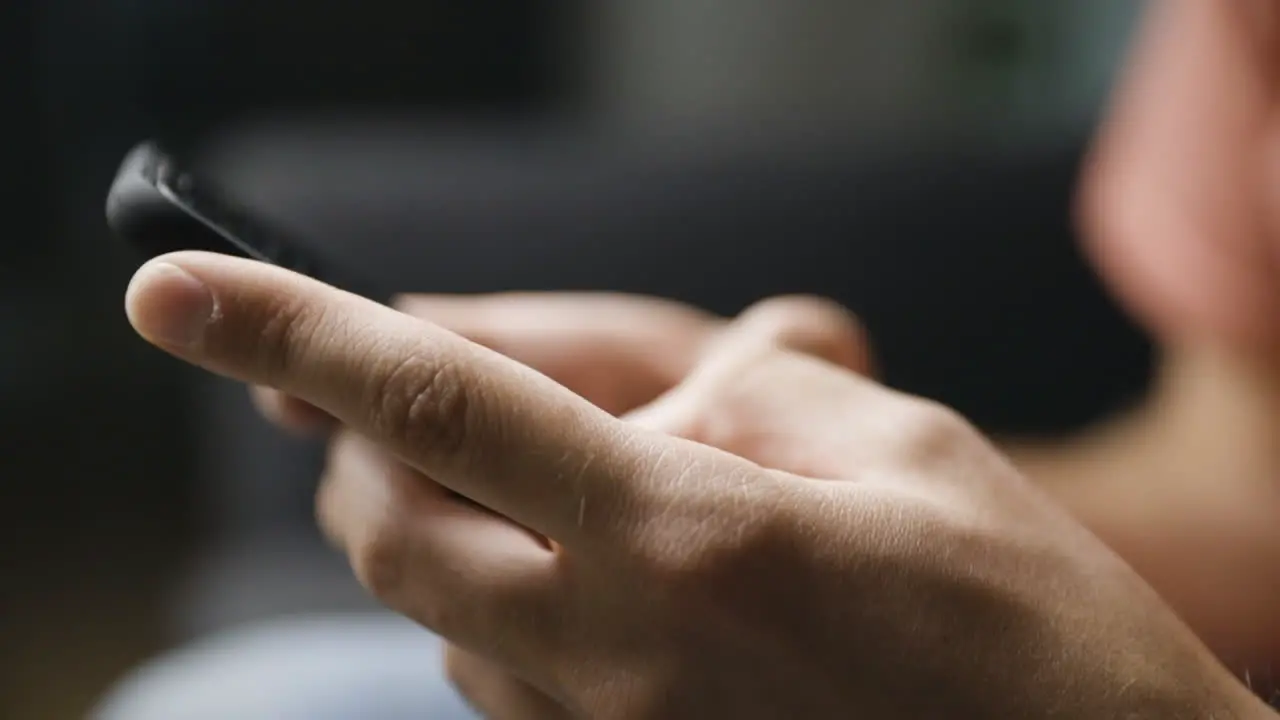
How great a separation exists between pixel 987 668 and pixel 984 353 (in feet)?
2.46

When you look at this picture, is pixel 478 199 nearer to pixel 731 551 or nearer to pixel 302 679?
pixel 302 679

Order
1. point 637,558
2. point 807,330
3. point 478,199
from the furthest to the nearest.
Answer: point 478,199
point 807,330
point 637,558

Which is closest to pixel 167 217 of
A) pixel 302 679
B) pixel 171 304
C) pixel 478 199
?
pixel 171 304

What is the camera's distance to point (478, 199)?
1.02 m

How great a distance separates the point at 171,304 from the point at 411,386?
2.6 inches

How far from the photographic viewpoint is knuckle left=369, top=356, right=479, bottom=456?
0.31 meters

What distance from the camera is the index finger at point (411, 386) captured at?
0.31 metres

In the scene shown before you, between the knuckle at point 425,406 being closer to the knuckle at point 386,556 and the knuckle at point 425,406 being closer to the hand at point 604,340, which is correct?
the knuckle at point 386,556

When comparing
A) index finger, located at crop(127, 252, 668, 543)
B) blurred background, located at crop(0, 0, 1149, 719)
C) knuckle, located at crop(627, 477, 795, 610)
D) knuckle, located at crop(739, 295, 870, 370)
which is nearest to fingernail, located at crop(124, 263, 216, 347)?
index finger, located at crop(127, 252, 668, 543)

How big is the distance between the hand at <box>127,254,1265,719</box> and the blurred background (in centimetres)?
62

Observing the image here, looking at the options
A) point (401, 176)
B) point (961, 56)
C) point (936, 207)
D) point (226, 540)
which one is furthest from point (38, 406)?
point (961, 56)

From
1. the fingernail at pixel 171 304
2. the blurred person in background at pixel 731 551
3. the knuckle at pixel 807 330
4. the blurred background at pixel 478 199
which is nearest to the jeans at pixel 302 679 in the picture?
the blurred person in background at pixel 731 551

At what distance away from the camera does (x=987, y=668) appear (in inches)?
12.8

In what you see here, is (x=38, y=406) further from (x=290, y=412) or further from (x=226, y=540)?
(x=290, y=412)
